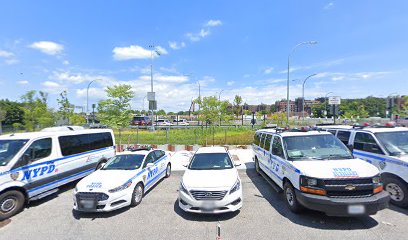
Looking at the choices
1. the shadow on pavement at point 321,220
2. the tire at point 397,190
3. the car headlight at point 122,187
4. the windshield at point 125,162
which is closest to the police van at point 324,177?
the shadow on pavement at point 321,220

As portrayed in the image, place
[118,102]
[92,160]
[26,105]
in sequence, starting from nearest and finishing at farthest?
[92,160] < [118,102] < [26,105]

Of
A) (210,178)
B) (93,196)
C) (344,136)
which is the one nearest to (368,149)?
(344,136)

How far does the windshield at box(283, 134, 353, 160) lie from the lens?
5.25 metres

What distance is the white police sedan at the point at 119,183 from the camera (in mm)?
Answer: 4988

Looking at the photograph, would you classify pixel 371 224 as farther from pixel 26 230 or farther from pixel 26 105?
pixel 26 105

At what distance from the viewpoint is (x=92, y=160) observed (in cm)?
805

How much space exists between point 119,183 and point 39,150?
2874 mm

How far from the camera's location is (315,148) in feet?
18.2

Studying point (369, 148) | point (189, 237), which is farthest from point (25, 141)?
point (369, 148)

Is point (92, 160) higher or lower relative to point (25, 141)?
lower

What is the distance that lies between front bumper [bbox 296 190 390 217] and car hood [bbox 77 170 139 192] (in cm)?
466

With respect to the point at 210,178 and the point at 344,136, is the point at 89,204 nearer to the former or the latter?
the point at 210,178

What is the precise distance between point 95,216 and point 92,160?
11.5ft

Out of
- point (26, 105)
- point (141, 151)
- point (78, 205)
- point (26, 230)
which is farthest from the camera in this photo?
point (26, 105)
